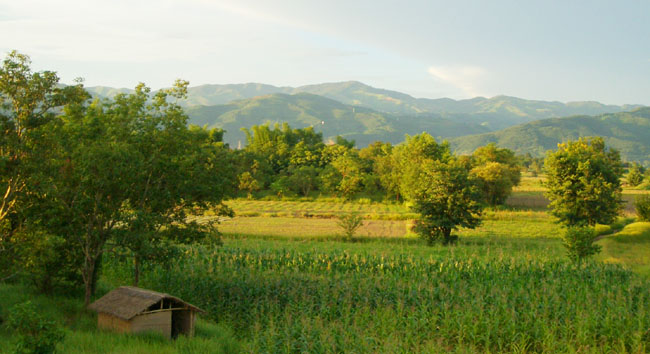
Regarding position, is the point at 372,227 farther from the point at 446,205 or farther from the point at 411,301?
the point at 411,301

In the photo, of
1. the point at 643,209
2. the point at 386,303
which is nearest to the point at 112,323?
the point at 386,303

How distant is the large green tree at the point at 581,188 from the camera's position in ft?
121

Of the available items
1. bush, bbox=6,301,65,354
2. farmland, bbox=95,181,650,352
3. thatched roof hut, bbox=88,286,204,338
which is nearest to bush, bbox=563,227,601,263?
farmland, bbox=95,181,650,352

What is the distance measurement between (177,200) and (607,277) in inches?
792

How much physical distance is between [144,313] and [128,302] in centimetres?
88

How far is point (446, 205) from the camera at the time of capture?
34.2 metres

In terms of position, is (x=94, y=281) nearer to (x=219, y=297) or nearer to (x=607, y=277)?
(x=219, y=297)

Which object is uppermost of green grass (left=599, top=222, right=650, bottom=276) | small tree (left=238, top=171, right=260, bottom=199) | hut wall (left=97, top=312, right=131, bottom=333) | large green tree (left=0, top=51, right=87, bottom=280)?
large green tree (left=0, top=51, right=87, bottom=280)

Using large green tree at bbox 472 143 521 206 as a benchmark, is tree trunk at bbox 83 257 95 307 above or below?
below

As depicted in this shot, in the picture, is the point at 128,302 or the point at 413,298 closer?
the point at 128,302

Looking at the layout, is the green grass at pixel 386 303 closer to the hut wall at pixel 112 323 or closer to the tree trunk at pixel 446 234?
the hut wall at pixel 112 323

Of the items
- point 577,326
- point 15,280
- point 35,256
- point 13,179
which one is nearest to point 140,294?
point 35,256

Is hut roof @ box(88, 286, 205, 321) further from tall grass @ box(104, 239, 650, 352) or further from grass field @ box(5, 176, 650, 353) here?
tall grass @ box(104, 239, 650, 352)

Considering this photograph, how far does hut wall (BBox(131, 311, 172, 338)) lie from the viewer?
44.9 ft
